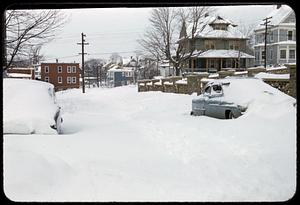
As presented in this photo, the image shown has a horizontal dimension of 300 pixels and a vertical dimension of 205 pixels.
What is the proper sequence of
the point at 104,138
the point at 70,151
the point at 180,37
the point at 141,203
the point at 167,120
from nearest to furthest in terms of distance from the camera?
1. the point at 141,203
2. the point at 70,151
3. the point at 104,138
4. the point at 167,120
5. the point at 180,37

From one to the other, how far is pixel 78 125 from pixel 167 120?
233 cm

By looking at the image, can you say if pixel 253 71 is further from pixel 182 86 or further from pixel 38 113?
pixel 38 113

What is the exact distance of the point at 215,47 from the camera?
396 inches

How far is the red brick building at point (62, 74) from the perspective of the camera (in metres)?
2.67

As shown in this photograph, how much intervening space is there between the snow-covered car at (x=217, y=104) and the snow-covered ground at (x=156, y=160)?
0.43 metres

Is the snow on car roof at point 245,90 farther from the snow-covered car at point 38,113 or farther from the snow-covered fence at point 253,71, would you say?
the snow-covered car at point 38,113

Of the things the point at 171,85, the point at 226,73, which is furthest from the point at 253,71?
the point at 171,85

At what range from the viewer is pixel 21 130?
5.00m

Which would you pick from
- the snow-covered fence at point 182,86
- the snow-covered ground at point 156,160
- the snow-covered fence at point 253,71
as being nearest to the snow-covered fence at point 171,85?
the snow-covered fence at point 182,86

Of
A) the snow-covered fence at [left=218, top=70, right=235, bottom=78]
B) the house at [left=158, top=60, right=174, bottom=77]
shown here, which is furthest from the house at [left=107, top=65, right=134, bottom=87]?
the house at [left=158, top=60, right=174, bottom=77]

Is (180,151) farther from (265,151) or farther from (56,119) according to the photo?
(56,119)

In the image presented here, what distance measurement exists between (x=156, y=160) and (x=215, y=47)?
6.10m

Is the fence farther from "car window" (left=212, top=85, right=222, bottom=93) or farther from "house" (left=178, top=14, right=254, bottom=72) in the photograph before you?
"car window" (left=212, top=85, right=222, bottom=93)

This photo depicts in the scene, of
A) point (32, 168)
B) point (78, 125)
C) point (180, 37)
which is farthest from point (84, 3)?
point (180, 37)
